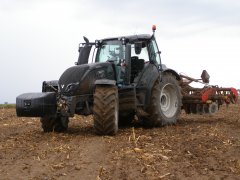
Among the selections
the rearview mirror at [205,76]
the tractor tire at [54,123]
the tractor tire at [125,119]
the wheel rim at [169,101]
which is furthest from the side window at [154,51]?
the tractor tire at [54,123]

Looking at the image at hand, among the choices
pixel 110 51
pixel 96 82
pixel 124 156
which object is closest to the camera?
pixel 124 156

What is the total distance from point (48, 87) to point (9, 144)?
8.16 ft

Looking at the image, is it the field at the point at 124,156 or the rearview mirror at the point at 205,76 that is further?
the rearview mirror at the point at 205,76

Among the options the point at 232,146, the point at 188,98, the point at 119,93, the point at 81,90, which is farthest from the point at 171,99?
the point at 232,146

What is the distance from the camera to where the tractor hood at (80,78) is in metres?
10.7

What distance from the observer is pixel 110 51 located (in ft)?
40.2

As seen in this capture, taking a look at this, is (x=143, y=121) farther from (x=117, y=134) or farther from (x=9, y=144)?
(x=9, y=144)

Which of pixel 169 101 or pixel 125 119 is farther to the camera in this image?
pixel 125 119

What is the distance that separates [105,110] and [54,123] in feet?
7.32

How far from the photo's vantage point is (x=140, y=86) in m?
11.8

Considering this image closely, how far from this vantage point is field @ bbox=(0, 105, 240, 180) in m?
6.85

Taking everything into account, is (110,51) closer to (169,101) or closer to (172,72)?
(172,72)

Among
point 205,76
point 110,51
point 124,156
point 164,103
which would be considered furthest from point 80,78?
point 205,76

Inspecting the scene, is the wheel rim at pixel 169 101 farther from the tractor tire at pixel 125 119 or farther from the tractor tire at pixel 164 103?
the tractor tire at pixel 125 119
